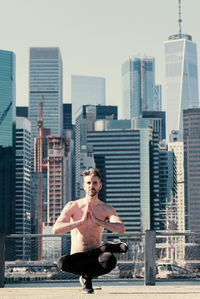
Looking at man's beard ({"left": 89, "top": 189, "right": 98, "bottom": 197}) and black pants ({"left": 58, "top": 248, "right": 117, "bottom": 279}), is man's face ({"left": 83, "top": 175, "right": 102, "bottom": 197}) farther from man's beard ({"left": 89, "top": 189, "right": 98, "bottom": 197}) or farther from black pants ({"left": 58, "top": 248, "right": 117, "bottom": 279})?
black pants ({"left": 58, "top": 248, "right": 117, "bottom": 279})

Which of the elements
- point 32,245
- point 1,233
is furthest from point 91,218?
point 32,245

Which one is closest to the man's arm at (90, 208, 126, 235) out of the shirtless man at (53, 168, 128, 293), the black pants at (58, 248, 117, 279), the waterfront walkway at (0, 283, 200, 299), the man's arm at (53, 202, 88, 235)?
the shirtless man at (53, 168, 128, 293)

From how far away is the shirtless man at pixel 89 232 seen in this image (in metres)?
8.97

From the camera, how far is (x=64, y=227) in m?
9.12

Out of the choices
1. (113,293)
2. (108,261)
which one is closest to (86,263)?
(108,261)

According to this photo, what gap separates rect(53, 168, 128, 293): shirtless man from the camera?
897 centimetres

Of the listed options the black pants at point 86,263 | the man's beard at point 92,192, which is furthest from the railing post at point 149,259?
the black pants at point 86,263

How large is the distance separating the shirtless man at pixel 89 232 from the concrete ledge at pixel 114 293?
0.33m

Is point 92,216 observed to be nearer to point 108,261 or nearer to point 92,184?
point 92,184

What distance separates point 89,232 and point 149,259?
11.4ft

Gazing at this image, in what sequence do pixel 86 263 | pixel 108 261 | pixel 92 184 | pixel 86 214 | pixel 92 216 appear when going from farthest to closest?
1. pixel 92 184
2. pixel 86 214
3. pixel 92 216
4. pixel 86 263
5. pixel 108 261

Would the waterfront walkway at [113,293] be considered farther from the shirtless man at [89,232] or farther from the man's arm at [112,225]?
the man's arm at [112,225]

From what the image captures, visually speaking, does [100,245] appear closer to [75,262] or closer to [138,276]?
[75,262]

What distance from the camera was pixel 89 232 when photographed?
9312mm
